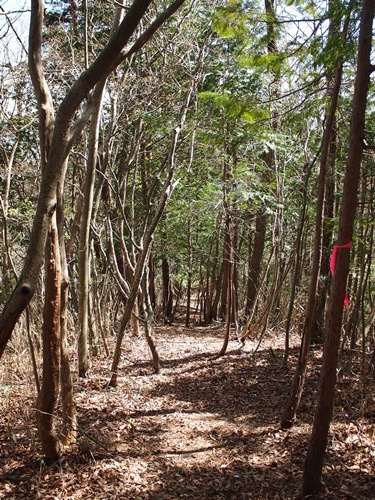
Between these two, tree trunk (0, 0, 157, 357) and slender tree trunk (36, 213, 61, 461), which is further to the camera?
slender tree trunk (36, 213, 61, 461)

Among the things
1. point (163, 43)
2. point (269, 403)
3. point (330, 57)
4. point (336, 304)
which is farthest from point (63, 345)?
point (163, 43)

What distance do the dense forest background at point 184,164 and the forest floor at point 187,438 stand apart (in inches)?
10.8

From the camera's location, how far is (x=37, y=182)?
10164mm

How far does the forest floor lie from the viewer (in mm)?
4234

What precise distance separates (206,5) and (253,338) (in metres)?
7.41

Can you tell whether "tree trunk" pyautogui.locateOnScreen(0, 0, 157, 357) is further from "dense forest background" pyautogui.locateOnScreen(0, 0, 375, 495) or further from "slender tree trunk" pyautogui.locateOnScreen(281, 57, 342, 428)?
"slender tree trunk" pyautogui.locateOnScreen(281, 57, 342, 428)

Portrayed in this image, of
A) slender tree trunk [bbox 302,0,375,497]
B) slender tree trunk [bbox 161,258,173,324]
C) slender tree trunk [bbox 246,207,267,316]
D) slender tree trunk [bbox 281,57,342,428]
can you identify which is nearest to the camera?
slender tree trunk [bbox 302,0,375,497]

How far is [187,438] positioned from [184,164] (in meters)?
6.28

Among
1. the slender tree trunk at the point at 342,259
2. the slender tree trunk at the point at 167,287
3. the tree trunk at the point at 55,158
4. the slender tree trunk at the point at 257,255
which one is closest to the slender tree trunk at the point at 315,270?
the slender tree trunk at the point at 342,259

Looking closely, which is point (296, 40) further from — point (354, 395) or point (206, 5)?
point (354, 395)

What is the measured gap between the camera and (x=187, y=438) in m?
5.50

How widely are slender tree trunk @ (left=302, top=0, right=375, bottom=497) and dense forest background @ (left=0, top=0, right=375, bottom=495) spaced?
0.01m

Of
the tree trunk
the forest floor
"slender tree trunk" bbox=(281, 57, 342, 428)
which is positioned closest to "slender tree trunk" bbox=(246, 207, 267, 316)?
the forest floor

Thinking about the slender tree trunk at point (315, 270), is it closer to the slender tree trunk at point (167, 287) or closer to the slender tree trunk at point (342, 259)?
the slender tree trunk at point (342, 259)
